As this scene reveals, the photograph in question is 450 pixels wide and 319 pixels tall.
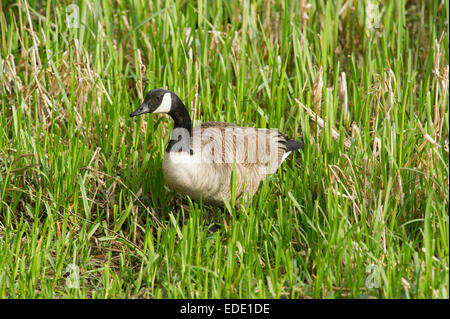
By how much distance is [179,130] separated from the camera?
4.05 meters

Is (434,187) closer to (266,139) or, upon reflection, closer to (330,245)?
(330,245)

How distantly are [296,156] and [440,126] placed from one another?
1134 mm

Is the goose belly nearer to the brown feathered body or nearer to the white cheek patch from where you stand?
the brown feathered body

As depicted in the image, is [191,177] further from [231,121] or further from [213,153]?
[231,121]

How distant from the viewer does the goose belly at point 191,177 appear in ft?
12.8

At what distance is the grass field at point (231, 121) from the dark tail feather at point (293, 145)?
0.09m

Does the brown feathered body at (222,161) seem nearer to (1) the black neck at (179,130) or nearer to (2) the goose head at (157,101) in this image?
(1) the black neck at (179,130)

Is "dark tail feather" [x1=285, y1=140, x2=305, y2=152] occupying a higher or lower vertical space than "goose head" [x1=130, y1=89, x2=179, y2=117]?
lower

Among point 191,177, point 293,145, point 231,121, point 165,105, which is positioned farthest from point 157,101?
point 293,145

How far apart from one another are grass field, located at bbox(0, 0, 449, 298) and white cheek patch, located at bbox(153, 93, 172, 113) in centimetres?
40

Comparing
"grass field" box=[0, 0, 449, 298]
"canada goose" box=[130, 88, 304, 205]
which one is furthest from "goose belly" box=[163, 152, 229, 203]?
"grass field" box=[0, 0, 449, 298]

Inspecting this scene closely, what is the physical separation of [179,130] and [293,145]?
87cm

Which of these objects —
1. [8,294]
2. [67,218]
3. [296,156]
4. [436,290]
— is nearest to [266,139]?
[296,156]

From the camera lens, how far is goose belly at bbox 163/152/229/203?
3908 mm
